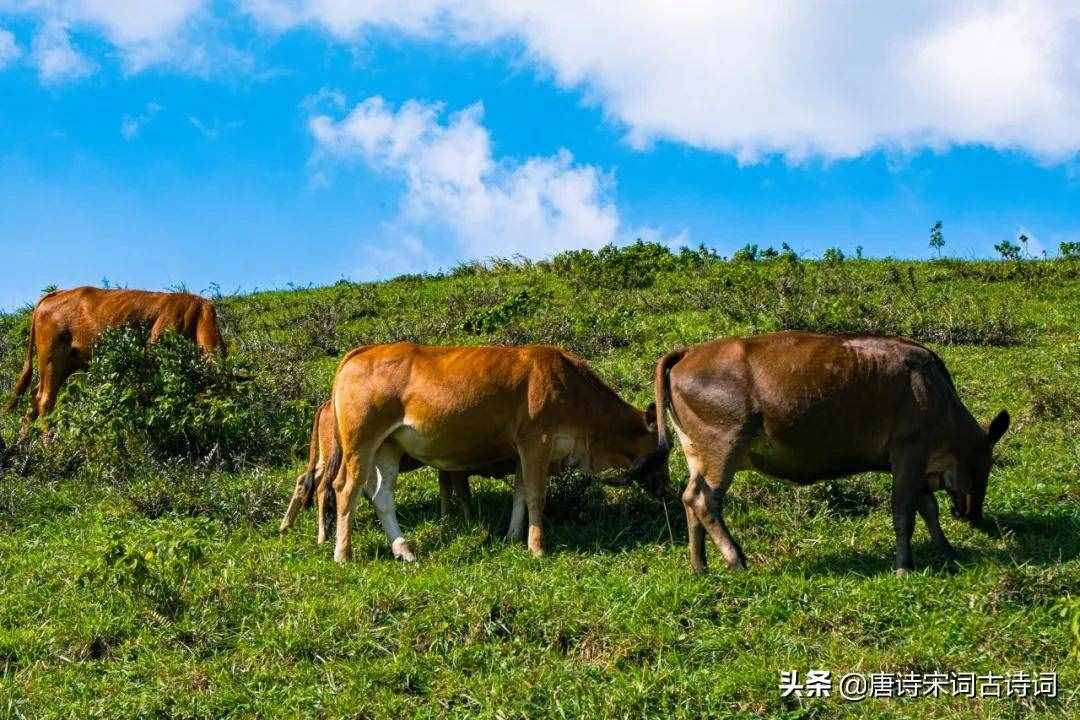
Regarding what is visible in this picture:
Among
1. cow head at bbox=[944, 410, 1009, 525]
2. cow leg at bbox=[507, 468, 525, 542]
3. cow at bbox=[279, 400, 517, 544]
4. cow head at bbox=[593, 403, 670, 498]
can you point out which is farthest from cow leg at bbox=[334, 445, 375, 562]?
cow head at bbox=[944, 410, 1009, 525]

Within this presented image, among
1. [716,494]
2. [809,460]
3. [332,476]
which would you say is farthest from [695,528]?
[332,476]

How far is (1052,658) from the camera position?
682 cm

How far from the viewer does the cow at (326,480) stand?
32.6 ft

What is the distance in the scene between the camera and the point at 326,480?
385 inches

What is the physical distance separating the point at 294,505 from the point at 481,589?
114 inches

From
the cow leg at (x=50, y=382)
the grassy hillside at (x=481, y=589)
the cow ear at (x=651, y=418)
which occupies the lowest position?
the grassy hillside at (x=481, y=589)

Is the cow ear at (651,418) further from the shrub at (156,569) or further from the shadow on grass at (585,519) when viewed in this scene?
the shrub at (156,569)

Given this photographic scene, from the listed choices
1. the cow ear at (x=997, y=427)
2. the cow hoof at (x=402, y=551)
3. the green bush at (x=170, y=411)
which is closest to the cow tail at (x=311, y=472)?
the green bush at (x=170, y=411)

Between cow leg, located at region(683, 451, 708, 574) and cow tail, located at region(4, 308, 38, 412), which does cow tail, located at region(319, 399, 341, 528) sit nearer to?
cow leg, located at region(683, 451, 708, 574)

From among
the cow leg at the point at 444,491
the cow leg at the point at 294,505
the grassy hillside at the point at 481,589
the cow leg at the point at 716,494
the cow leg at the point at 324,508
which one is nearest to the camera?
the grassy hillside at the point at 481,589

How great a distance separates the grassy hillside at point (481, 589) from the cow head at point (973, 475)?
26 centimetres

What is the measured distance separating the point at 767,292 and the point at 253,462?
8.52 metres

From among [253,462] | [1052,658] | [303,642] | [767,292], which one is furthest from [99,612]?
[767,292]

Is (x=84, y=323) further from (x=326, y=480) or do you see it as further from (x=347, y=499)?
(x=347, y=499)
